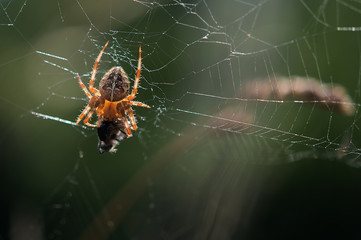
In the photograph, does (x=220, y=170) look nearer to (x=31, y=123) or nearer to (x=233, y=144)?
(x=233, y=144)

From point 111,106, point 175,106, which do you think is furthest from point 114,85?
point 175,106

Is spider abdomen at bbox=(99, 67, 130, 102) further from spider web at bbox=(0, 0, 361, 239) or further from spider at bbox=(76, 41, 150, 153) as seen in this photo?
Answer: spider web at bbox=(0, 0, 361, 239)

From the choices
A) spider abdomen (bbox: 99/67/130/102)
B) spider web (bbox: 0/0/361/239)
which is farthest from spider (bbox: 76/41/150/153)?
spider web (bbox: 0/0/361/239)

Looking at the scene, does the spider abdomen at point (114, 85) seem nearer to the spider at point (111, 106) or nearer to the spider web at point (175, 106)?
the spider at point (111, 106)

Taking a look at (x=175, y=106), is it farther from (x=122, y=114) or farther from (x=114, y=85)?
(x=114, y=85)

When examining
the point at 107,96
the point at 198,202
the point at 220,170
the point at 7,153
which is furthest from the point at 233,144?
the point at 7,153

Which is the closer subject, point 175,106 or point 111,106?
point 111,106
